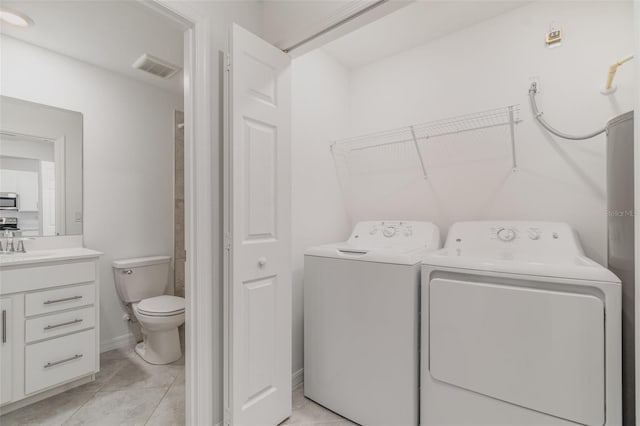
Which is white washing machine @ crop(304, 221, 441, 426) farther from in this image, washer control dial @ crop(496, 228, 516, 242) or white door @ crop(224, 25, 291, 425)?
washer control dial @ crop(496, 228, 516, 242)

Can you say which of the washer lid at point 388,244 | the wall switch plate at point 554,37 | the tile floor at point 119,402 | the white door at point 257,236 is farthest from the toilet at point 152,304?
the wall switch plate at point 554,37

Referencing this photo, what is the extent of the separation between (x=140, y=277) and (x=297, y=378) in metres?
1.70

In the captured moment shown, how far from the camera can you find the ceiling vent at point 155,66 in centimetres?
239

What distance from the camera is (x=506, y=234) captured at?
1.70 meters

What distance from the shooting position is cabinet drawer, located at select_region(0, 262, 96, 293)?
1.72m

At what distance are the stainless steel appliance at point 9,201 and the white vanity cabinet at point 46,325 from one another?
1.68 feet

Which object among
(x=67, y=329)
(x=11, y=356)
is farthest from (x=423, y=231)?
(x=11, y=356)

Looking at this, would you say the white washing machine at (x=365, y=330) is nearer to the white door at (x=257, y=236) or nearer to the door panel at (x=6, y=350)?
the white door at (x=257, y=236)

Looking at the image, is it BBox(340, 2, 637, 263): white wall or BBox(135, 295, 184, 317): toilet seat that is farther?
BBox(135, 295, 184, 317): toilet seat

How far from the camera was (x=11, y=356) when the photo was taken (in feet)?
5.67

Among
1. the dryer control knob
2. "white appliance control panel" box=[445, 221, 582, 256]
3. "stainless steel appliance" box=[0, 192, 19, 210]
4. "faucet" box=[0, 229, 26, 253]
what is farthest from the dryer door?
"stainless steel appliance" box=[0, 192, 19, 210]

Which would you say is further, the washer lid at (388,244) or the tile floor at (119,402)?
the tile floor at (119,402)

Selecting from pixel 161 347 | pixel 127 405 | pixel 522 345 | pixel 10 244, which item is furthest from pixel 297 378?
pixel 10 244

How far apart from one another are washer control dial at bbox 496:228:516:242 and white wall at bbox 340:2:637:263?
219 mm
